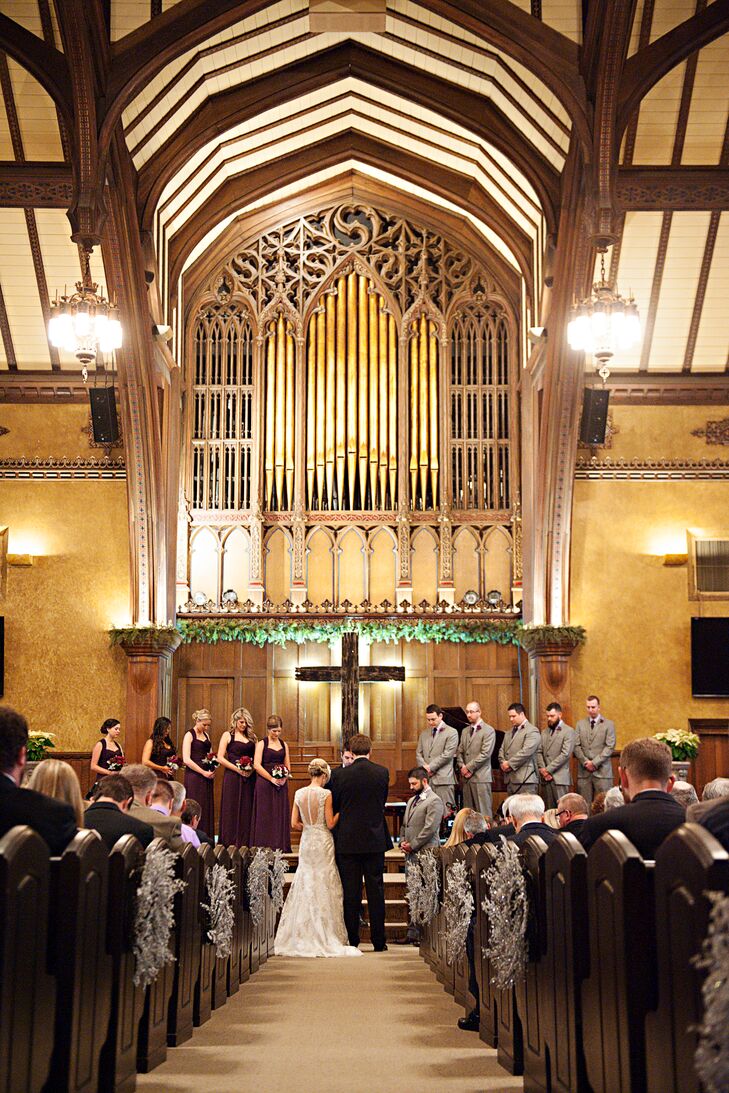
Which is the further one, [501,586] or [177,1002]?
[501,586]

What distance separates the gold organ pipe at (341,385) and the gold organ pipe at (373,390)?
1.05 feet

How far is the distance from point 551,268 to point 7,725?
10.7 metres

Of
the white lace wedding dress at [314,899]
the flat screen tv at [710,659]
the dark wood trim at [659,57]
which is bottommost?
the white lace wedding dress at [314,899]

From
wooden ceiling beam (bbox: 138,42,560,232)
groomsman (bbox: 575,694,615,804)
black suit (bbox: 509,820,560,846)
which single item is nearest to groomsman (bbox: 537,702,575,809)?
groomsman (bbox: 575,694,615,804)

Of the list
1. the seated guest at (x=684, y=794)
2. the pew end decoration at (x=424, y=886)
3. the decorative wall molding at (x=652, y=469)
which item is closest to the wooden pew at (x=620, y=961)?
the pew end decoration at (x=424, y=886)

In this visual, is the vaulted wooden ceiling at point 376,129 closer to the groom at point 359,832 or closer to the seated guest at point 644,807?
the groom at point 359,832

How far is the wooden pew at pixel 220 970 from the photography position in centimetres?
586

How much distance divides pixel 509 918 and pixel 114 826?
1.45 m

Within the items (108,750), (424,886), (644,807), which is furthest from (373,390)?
(644,807)

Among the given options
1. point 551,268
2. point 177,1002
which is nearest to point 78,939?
point 177,1002

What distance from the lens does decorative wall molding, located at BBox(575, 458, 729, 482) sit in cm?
1431

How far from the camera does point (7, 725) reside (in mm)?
3225

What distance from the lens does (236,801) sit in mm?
11453

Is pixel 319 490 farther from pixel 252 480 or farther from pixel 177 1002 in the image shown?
pixel 177 1002
